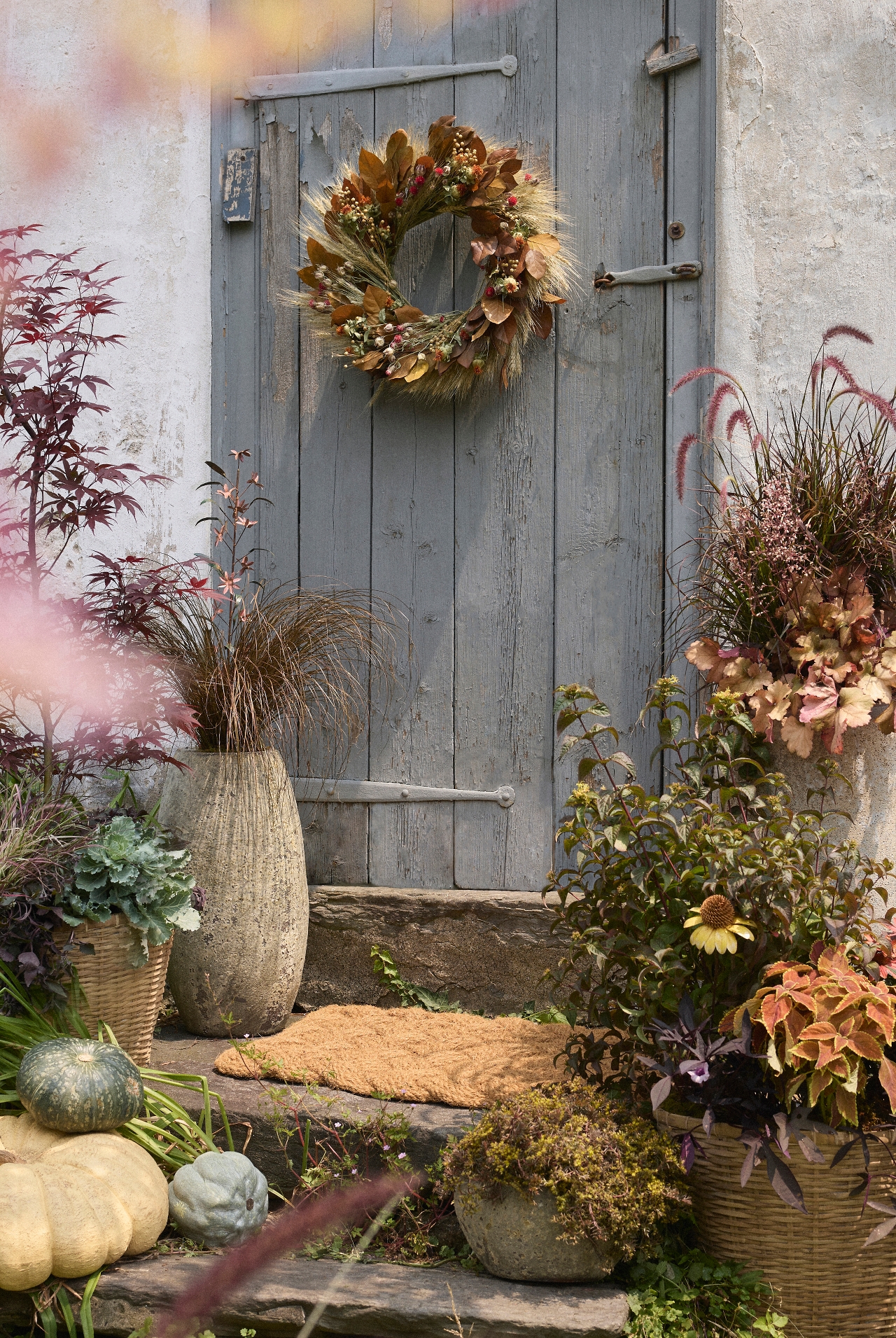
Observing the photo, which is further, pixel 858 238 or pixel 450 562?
pixel 450 562

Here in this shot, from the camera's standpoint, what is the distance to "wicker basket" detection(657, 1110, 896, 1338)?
1681 mm

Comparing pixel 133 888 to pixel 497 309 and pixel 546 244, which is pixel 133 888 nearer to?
pixel 497 309

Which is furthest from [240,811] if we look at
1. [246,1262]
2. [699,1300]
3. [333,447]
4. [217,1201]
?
[246,1262]

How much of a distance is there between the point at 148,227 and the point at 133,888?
183 centimetres

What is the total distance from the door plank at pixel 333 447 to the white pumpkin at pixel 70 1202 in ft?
3.45

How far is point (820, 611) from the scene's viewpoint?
2.13 meters

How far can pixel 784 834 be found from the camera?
1.86m

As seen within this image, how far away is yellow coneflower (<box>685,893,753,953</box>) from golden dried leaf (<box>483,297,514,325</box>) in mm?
1469

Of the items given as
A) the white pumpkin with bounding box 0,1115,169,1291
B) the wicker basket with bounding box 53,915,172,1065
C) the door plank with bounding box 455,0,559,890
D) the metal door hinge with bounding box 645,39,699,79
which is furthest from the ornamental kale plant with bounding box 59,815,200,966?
the metal door hinge with bounding box 645,39,699,79

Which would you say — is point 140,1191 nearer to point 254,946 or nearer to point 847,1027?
point 254,946

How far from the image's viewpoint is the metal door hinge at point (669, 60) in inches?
101

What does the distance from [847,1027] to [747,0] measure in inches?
88.7

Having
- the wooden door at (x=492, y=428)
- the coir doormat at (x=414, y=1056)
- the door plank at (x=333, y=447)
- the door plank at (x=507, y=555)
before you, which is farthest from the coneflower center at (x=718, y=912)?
the door plank at (x=333, y=447)

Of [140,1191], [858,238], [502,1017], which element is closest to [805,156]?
[858,238]
